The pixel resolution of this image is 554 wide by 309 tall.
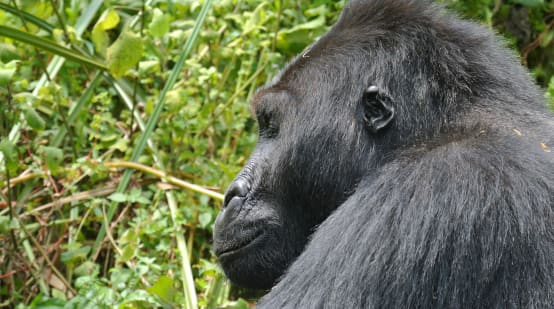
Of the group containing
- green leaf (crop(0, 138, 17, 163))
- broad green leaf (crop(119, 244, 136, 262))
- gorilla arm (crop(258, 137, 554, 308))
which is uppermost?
green leaf (crop(0, 138, 17, 163))

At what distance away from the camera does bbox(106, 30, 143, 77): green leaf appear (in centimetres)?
484

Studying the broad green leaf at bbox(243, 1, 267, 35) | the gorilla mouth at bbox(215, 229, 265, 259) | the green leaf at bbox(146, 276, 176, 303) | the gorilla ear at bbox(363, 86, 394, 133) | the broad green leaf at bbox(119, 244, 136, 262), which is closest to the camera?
the gorilla ear at bbox(363, 86, 394, 133)

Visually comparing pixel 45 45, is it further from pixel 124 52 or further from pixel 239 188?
pixel 239 188

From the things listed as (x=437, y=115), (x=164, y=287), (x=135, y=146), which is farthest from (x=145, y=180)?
(x=437, y=115)

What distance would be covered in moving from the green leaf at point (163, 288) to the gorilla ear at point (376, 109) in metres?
1.50

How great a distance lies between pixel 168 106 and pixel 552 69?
301 cm

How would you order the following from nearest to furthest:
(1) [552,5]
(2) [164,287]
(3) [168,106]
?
(2) [164,287]
(3) [168,106]
(1) [552,5]

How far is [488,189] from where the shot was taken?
3037mm

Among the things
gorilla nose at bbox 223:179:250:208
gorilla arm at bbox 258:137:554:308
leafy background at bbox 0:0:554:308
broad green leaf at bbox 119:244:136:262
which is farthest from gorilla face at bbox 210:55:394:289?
broad green leaf at bbox 119:244:136:262

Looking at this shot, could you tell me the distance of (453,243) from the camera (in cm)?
299

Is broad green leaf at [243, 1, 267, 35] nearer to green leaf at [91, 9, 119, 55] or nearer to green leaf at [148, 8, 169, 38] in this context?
green leaf at [148, 8, 169, 38]

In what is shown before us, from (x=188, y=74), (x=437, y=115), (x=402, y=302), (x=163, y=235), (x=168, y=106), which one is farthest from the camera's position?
(x=188, y=74)

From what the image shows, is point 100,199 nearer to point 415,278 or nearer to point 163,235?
point 163,235

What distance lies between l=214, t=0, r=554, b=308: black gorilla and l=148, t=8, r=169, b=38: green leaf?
1.35m
